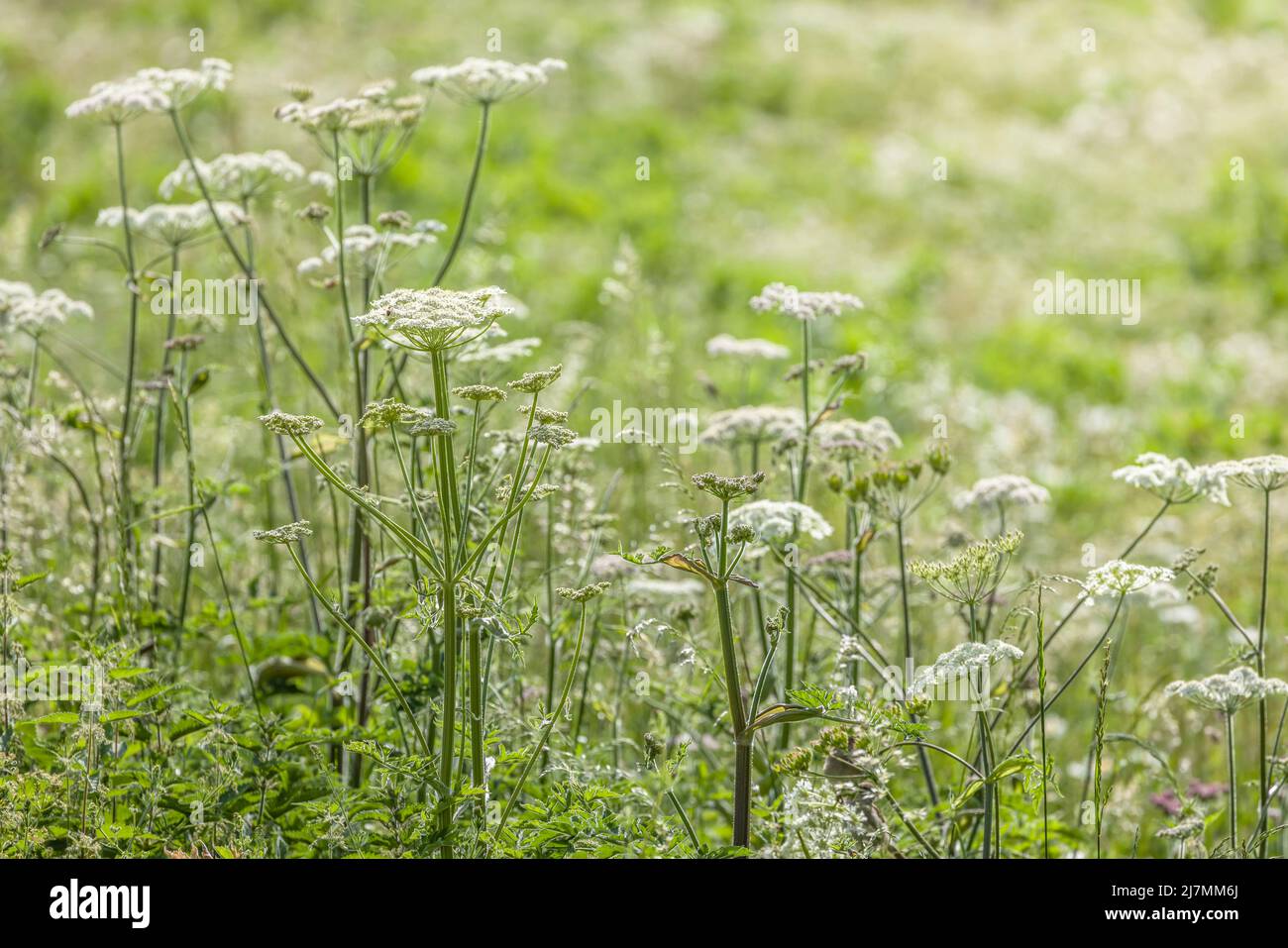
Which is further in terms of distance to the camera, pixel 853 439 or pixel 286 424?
pixel 853 439

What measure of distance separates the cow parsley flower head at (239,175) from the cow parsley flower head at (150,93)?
0.18m

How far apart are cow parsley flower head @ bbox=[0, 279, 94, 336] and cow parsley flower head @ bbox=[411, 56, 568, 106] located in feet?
3.93

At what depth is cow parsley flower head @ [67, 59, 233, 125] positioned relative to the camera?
3398mm

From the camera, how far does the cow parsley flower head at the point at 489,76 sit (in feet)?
10.9

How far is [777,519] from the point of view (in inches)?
115

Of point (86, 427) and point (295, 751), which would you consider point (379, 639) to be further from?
point (86, 427)

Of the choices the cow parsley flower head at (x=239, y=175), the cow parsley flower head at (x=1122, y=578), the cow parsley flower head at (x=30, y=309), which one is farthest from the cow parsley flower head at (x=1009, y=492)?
the cow parsley flower head at (x=30, y=309)

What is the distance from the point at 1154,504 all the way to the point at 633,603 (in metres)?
4.80

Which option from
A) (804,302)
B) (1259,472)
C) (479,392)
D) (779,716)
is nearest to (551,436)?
(479,392)
